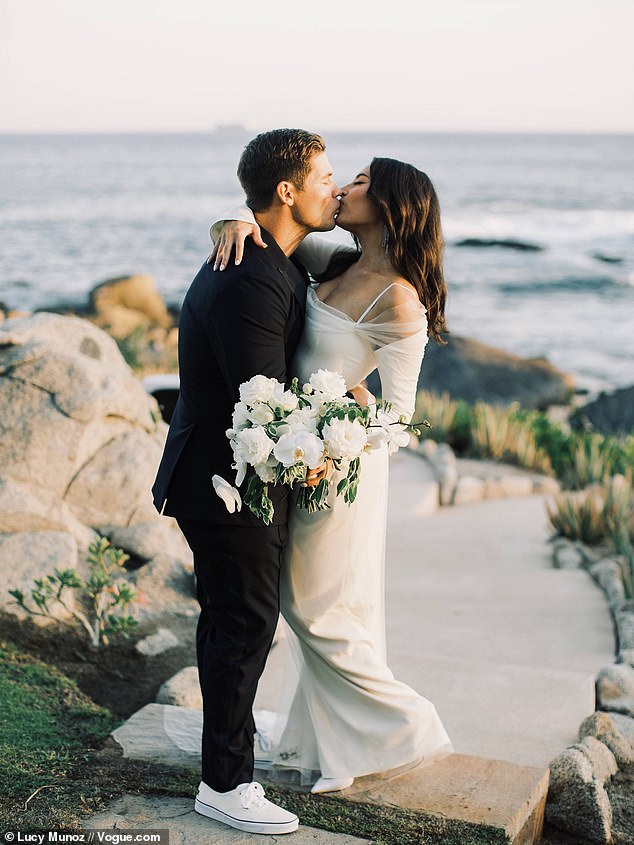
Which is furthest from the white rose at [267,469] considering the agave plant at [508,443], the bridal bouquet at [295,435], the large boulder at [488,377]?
the large boulder at [488,377]

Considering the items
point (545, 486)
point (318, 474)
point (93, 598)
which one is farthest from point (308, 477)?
point (545, 486)

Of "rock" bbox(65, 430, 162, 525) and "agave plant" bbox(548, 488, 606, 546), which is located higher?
"rock" bbox(65, 430, 162, 525)

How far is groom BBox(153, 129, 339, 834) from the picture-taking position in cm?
322

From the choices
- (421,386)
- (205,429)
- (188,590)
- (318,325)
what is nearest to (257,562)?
(205,429)

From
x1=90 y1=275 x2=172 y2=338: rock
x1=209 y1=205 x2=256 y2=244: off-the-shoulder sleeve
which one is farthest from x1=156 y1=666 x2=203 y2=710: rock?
x1=90 y1=275 x2=172 y2=338: rock

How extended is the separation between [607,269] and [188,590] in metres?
38.5

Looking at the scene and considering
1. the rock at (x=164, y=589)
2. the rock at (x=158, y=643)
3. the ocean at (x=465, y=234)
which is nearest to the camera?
the rock at (x=158, y=643)

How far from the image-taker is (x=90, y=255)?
4525 centimetres

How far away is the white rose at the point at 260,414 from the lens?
9.99 ft

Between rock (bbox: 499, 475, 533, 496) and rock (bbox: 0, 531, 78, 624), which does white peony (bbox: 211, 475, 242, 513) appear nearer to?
rock (bbox: 0, 531, 78, 624)

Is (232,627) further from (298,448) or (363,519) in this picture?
(298,448)

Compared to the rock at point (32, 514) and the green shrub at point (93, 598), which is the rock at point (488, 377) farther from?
the green shrub at point (93, 598)

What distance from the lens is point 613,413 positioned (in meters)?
13.7

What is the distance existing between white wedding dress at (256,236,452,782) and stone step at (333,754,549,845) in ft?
0.23
